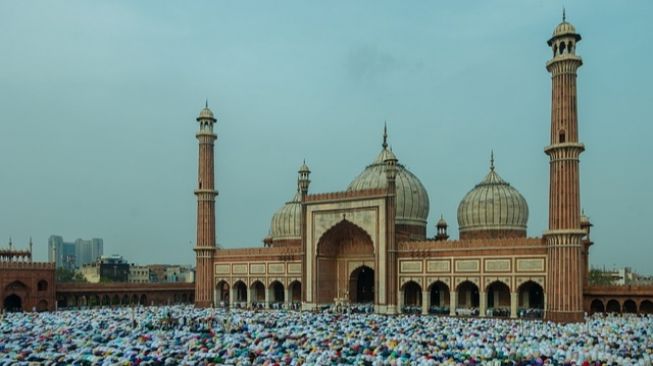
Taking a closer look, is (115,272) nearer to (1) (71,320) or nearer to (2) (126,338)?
(1) (71,320)

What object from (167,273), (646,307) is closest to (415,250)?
(646,307)

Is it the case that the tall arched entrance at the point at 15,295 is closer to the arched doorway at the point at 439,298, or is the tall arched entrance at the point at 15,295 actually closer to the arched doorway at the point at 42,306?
the arched doorway at the point at 42,306

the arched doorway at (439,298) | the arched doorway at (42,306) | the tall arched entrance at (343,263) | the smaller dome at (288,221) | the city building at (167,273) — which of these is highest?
the smaller dome at (288,221)

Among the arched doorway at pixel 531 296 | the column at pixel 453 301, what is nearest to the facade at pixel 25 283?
the column at pixel 453 301

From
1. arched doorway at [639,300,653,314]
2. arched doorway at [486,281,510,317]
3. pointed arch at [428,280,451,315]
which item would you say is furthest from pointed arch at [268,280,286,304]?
arched doorway at [639,300,653,314]

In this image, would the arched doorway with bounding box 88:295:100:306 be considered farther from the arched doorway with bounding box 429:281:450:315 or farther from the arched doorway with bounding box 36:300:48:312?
the arched doorway with bounding box 429:281:450:315

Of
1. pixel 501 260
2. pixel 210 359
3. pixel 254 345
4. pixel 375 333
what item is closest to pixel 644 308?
pixel 501 260

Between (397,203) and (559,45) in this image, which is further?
(397,203)
